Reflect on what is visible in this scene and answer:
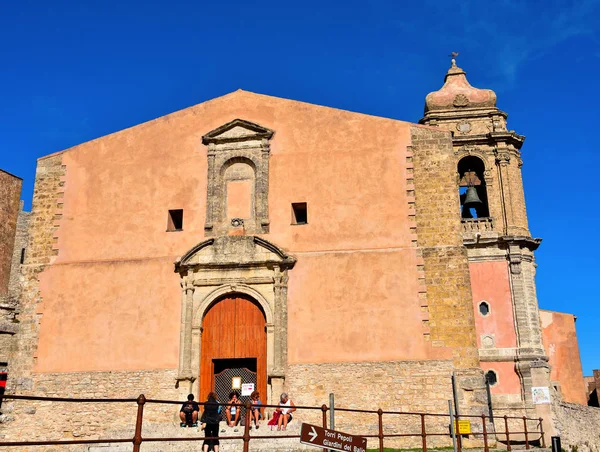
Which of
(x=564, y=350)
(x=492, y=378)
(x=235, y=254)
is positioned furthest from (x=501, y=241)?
(x=235, y=254)

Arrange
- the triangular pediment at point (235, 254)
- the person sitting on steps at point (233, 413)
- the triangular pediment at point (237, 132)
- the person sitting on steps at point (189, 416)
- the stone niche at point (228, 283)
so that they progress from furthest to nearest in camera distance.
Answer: the triangular pediment at point (237, 132) → the triangular pediment at point (235, 254) → the stone niche at point (228, 283) → the person sitting on steps at point (189, 416) → the person sitting on steps at point (233, 413)

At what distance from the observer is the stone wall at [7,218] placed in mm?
24984

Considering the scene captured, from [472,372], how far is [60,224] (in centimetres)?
1048

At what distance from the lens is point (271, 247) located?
15258 mm

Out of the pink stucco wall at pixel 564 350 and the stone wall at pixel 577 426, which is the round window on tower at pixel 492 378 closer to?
the stone wall at pixel 577 426

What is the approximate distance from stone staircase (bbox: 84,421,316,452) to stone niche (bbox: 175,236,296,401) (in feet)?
5.05

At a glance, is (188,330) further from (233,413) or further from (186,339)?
(233,413)

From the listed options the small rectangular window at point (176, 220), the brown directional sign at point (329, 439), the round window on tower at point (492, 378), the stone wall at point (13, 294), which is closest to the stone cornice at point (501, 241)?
the round window on tower at point (492, 378)

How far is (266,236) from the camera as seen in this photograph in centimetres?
1558

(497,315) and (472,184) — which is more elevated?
(472,184)

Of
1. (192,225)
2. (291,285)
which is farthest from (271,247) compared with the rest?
(192,225)

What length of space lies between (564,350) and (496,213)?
21.1 feet

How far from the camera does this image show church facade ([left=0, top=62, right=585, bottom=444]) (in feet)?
47.3

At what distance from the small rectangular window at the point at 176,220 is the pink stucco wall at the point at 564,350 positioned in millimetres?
15607
